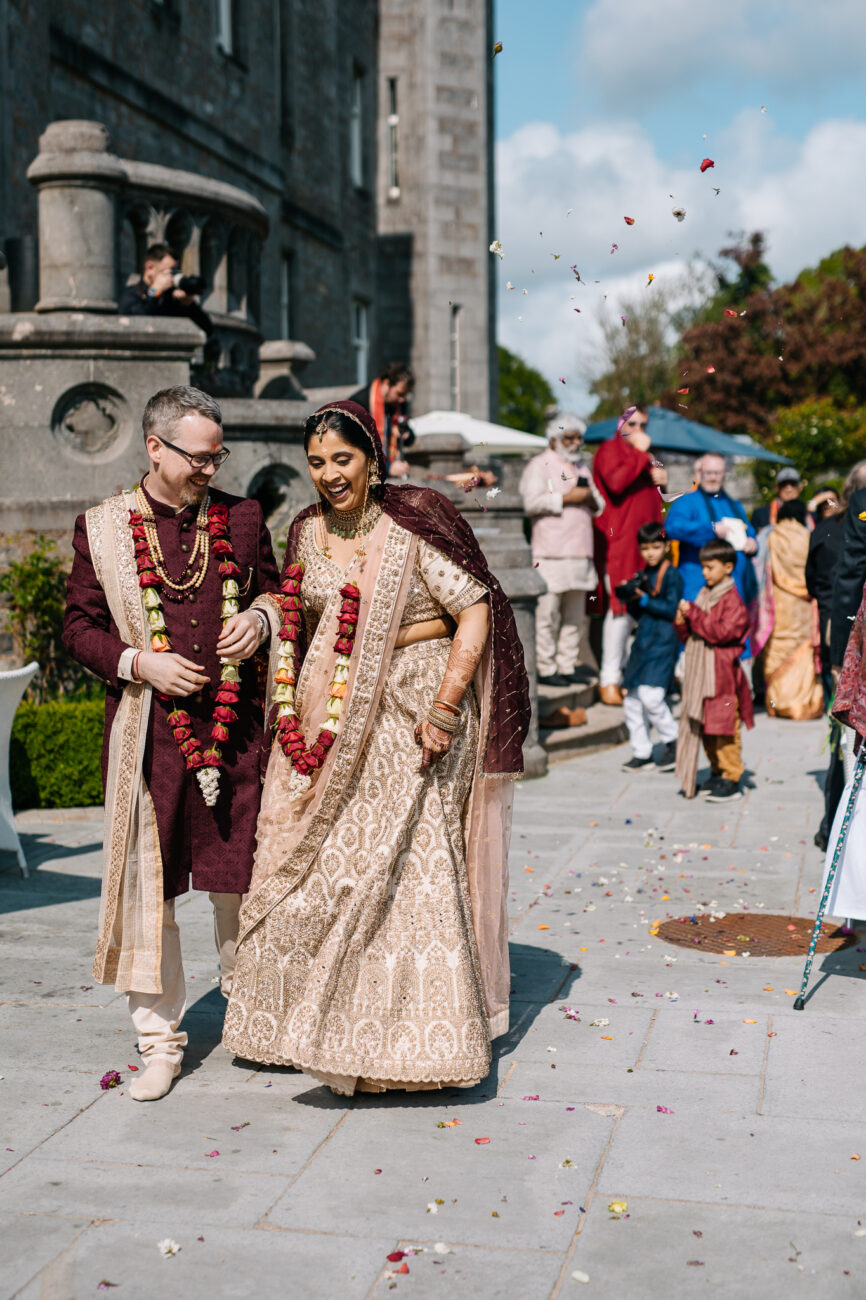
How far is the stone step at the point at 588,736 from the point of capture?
449 inches

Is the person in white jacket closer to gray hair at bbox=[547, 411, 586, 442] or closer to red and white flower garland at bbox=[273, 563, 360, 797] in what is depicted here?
gray hair at bbox=[547, 411, 586, 442]

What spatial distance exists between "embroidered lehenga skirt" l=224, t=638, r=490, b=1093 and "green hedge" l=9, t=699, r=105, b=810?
453 centimetres

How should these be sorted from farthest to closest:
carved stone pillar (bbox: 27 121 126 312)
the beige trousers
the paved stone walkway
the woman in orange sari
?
the woman in orange sari, carved stone pillar (bbox: 27 121 126 312), the beige trousers, the paved stone walkway

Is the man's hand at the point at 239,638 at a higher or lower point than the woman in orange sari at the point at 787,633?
higher

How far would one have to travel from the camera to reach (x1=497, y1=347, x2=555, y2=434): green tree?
293 ft

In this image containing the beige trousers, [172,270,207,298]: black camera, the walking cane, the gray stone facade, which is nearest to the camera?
the beige trousers

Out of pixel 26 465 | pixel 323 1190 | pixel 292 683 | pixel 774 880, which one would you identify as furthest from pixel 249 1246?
pixel 26 465

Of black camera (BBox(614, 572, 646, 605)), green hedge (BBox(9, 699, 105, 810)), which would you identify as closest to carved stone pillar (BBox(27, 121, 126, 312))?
green hedge (BBox(9, 699, 105, 810))

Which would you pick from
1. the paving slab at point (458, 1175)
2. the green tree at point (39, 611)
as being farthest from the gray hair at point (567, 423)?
the paving slab at point (458, 1175)

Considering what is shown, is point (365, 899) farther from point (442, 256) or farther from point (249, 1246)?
point (442, 256)

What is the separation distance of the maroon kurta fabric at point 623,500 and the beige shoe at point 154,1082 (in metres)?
8.29

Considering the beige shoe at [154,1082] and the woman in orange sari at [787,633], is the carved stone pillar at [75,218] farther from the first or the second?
the beige shoe at [154,1082]

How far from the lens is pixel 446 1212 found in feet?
12.3

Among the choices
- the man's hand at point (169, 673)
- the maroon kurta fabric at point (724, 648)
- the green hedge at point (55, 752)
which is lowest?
the green hedge at point (55, 752)
